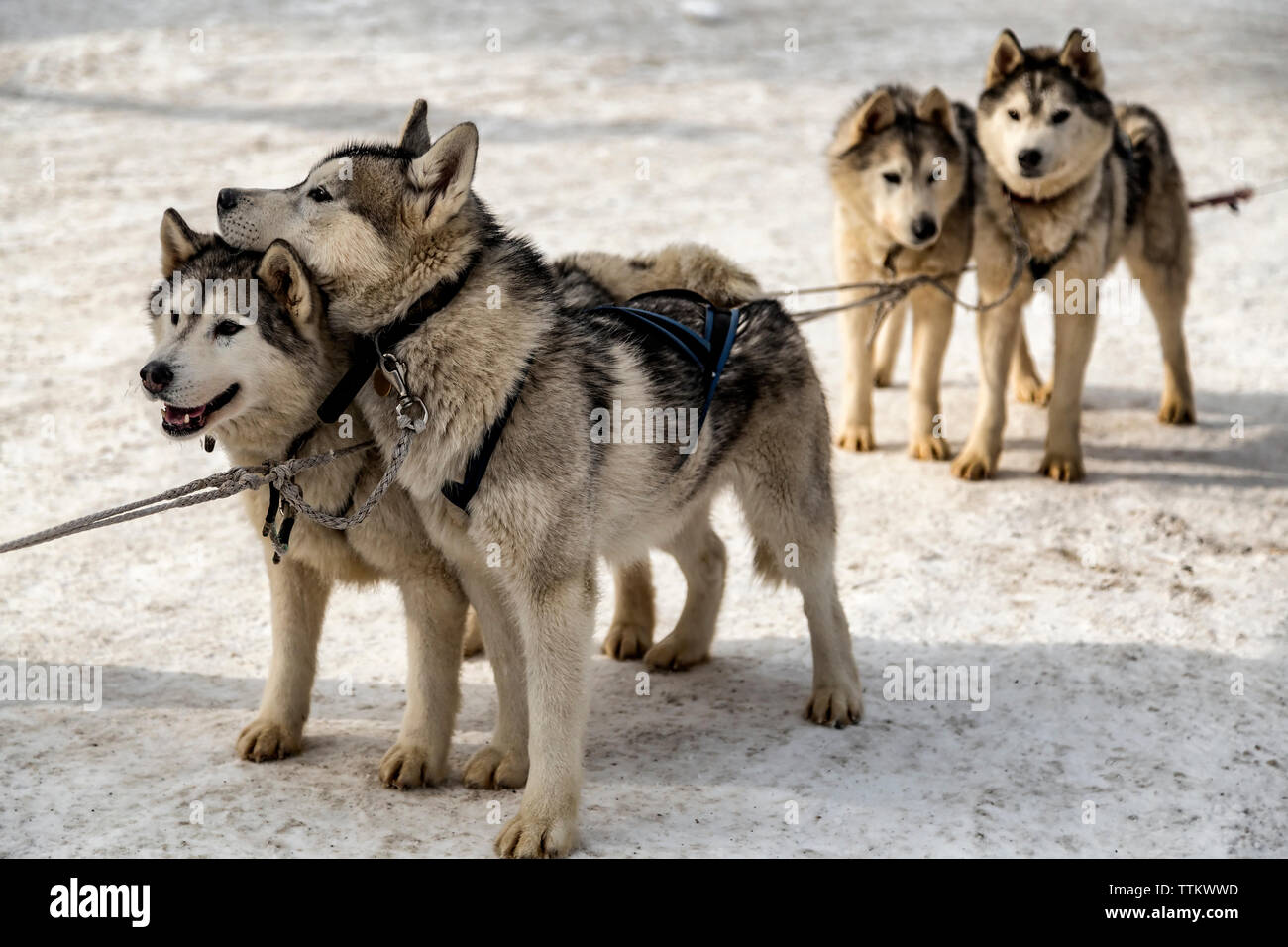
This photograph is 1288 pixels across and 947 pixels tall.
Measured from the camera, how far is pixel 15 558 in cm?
650

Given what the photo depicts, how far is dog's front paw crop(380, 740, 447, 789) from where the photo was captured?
4.43 meters

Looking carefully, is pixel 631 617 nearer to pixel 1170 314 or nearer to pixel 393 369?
pixel 393 369

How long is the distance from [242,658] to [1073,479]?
4470 millimetres

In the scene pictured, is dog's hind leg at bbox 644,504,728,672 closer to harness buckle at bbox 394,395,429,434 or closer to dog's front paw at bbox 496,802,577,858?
dog's front paw at bbox 496,802,577,858

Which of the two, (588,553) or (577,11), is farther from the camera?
(577,11)

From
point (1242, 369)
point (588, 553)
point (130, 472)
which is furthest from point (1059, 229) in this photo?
point (130, 472)

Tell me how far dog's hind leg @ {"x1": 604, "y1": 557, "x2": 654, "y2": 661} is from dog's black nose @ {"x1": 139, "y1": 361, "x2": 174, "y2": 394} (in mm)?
2324

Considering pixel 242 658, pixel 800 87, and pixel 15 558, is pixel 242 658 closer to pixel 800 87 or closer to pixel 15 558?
pixel 15 558

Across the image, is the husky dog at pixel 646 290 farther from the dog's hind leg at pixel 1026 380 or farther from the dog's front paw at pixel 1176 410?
the dog's front paw at pixel 1176 410

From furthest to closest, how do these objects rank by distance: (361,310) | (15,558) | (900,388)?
1. (900,388)
2. (15,558)
3. (361,310)

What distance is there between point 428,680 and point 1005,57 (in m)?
4.88

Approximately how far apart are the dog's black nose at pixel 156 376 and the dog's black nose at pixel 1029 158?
4.79m

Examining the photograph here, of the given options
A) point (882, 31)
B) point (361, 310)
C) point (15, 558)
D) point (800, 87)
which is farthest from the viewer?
point (882, 31)

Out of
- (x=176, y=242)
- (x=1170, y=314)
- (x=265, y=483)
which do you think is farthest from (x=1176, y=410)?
(x=176, y=242)
